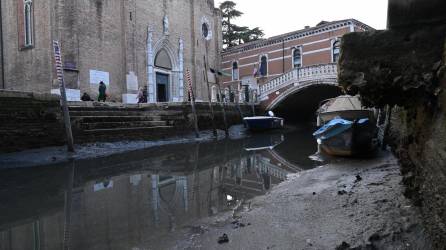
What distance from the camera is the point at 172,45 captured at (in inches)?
927

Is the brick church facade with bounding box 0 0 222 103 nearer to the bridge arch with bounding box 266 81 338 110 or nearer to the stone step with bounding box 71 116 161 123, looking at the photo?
the stone step with bounding box 71 116 161 123

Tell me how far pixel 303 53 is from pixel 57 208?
24844 mm

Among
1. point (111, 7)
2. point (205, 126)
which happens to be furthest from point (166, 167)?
point (111, 7)

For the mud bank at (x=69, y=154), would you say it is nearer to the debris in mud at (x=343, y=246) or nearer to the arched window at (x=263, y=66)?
the debris in mud at (x=343, y=246)

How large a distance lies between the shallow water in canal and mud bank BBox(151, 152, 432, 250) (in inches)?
15.4

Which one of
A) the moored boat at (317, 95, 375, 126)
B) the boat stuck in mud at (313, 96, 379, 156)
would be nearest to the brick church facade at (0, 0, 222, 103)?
the moored boat at (317, 95, 375, 126)

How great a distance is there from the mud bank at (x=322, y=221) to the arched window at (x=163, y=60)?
18.1 m

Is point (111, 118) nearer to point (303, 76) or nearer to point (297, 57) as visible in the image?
point (303, 76)

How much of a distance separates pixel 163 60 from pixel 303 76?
8.62 m

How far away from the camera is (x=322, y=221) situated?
3928 mm

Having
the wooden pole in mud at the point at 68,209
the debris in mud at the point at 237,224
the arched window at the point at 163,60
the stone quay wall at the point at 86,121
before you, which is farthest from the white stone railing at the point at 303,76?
the debris in mud at the point at 237,224

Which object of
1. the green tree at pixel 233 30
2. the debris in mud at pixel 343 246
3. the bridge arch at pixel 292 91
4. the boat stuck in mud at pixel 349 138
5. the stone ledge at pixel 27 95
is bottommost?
the debris in mud at pixel 343 246

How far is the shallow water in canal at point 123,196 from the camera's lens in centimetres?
383

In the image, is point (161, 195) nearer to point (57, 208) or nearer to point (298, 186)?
point (57, 208)
